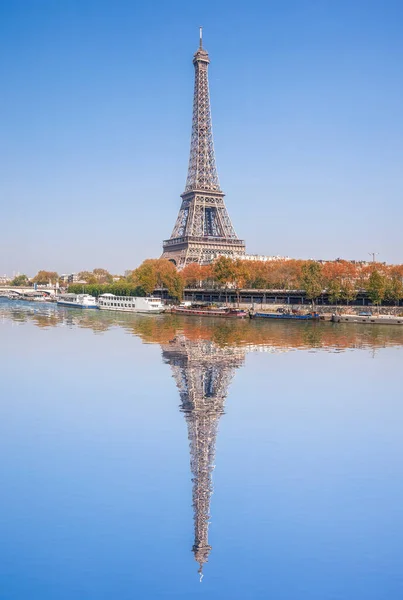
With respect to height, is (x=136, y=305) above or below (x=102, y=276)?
below

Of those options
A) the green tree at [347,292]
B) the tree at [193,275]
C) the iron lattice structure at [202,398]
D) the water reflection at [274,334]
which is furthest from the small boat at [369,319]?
the tree at [193,275]

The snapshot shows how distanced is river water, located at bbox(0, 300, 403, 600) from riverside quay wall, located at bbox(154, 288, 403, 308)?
45.1 metres

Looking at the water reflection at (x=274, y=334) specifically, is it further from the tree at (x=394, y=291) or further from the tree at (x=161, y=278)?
the tree at (x=161, y=278)

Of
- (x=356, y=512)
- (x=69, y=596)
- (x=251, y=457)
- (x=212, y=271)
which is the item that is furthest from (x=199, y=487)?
(x=212, y=271)

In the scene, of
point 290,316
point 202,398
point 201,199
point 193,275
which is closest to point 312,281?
point 290,316

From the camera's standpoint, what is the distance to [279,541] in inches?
414

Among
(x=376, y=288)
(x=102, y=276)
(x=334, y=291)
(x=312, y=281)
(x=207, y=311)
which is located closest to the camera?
(x=376, y=288)

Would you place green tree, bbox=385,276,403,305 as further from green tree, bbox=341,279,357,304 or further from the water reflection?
the water reflection

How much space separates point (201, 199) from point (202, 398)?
267 feet

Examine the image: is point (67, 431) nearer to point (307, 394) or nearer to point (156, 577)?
point (156, 577)

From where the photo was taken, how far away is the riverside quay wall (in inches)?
2800

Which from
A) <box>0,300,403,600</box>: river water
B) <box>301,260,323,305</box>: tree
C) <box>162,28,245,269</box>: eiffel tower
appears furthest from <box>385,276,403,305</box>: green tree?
<box>0,300,403,600</box>: river water

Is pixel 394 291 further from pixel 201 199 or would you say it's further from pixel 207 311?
pixel 201 199

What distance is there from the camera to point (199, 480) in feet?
43.3
